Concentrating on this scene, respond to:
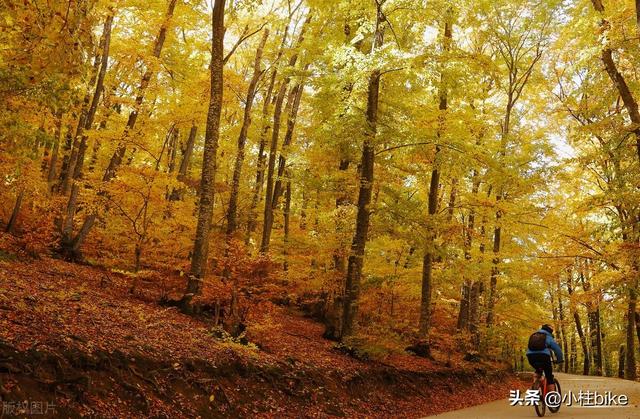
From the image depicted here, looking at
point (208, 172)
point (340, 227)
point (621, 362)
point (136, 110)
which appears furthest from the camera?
point (621, 362)

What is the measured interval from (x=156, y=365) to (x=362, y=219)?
24.4ft

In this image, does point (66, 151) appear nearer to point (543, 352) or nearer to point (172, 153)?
point (172, 153)

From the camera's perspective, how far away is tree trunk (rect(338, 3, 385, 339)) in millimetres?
12875

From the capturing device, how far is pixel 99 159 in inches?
864

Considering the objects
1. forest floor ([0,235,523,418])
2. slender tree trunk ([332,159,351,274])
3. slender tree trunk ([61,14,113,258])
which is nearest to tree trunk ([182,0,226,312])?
forest floor ([0,235,523,418])

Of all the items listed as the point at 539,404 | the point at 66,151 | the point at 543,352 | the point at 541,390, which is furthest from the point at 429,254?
the point at 66,151

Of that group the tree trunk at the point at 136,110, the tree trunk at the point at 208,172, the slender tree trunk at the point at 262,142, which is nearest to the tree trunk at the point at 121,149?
the tree trunk at the point at 136,110

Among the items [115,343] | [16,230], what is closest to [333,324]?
[115,343]

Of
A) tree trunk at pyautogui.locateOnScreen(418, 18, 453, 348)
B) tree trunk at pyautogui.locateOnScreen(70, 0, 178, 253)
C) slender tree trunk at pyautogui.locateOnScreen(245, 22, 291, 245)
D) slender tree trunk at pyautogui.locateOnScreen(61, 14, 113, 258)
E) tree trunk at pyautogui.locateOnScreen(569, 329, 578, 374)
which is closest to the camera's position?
tree trunk at pyautogui.locateOnScreen(418, 18, 453, 348)

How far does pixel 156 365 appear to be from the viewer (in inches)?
281

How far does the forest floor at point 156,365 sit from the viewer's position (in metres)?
5.62

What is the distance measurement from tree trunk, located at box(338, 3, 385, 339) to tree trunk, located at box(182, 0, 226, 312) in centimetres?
412

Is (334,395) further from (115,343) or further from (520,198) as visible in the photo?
(520,198)

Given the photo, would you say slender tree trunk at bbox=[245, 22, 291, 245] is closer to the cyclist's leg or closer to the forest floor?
the forest floor
